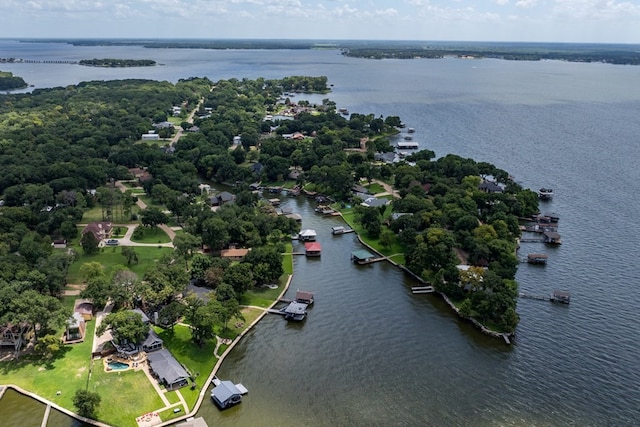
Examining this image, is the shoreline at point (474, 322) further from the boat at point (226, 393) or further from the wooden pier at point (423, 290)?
the boat at point (226, 393)

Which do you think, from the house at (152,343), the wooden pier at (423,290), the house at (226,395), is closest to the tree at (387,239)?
the wooden pier at (423,290)

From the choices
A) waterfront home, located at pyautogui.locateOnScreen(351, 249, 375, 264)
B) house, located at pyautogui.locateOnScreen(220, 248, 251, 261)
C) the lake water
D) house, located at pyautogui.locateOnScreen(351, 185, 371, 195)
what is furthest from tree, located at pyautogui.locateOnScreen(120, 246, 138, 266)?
house, located at pyautogui.locateOnScreen(351, 185, 371, 195)

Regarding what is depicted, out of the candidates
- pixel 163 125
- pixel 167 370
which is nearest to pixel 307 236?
pixel 167 370

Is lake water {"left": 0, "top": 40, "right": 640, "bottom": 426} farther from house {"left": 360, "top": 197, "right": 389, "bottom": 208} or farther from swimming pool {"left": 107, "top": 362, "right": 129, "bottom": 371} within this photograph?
swimming pool {"left": 107, "top": 362, "right": 129, "bottom": 371}

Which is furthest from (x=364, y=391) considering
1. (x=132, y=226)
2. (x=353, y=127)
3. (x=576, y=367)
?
(x=353, y=127)

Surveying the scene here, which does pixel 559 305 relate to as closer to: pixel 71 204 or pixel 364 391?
pixel 364 391

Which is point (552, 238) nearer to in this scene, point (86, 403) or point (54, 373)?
point (86, 403)
